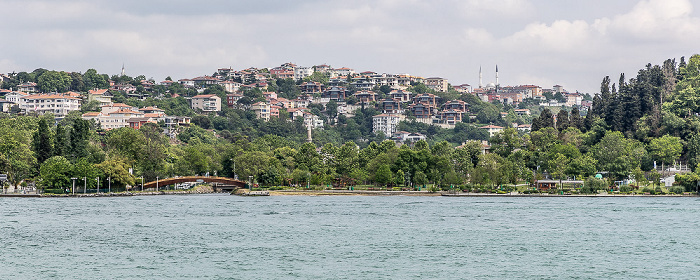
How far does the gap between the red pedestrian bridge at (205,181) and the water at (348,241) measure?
23.1 metres

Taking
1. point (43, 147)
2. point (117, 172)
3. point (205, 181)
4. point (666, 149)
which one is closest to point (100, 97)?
point (205, 181)

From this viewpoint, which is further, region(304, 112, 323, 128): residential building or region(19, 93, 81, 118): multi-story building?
region(304, 112, 323, 128): residential building

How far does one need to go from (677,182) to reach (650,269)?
56.4 m

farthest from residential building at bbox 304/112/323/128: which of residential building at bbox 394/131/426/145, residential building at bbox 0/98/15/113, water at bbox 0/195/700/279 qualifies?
water at bbox 0/195/700/279

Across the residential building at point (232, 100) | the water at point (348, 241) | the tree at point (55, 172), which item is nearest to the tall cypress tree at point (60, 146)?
the tree at point (55, 172)

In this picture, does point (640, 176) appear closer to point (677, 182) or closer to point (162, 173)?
point (677, 182)

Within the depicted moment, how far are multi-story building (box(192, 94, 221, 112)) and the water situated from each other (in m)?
107

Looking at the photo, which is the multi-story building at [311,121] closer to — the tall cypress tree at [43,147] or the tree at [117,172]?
the tree at [117,172]

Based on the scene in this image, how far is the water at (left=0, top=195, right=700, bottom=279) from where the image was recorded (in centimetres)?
3866

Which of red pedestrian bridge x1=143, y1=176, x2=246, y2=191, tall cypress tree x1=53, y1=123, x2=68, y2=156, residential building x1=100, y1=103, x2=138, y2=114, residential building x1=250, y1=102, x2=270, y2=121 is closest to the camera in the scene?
tall cypress tree x1=53, y1=123, x2=68, y2=156

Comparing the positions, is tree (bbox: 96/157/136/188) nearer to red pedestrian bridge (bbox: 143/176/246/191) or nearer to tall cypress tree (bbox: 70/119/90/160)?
tall cypress tree (bbox: 70/119/90/160)

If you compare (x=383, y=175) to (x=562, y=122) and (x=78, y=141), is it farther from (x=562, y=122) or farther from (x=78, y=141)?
(x=562, y=122)

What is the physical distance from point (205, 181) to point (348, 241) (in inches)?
2361

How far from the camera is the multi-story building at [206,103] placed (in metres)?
184
